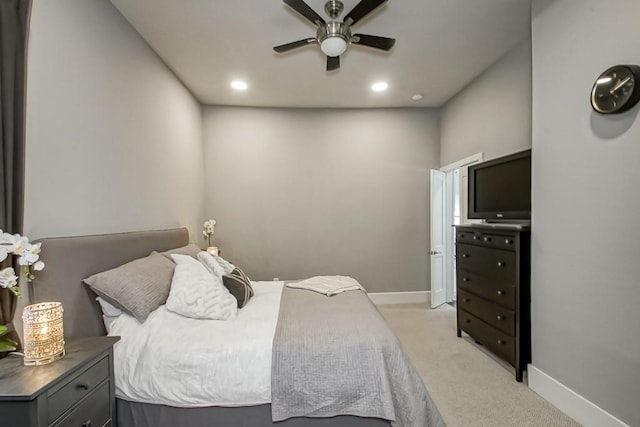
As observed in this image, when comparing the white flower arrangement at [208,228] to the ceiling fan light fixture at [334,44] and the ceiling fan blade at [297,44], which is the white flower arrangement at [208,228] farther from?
the ceiling fan light fixture at [334,44]

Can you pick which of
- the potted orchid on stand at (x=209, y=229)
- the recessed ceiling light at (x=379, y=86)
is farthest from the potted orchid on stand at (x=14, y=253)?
the recessed ceiling light at (x=379, y=86)

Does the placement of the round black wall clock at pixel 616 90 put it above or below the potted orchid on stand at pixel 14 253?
above

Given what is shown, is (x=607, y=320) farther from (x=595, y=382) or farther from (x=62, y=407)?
(x=62, y=407)

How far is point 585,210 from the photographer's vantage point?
6.31 ft

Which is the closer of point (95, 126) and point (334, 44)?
point (95, 126)

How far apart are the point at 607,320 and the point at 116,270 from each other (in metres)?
2.93

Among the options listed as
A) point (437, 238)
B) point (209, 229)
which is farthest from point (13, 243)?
point (437, 238)

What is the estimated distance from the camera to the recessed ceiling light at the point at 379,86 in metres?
3.80

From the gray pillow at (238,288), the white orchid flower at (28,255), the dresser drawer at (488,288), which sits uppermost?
the white orchid flower at (28,255)

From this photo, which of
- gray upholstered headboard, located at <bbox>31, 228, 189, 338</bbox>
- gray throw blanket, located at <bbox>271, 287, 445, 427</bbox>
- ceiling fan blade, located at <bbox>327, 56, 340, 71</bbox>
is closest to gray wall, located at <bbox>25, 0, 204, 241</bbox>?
gray upholstered headboard, located at <bbox>31, 228, 189, 338</bbox>

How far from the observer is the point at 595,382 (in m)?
1.87

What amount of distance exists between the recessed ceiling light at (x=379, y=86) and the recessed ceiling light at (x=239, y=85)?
1.57m

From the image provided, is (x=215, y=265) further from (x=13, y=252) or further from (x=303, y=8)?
(x=303, y=8)

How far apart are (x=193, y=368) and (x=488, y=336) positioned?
8.40ft
